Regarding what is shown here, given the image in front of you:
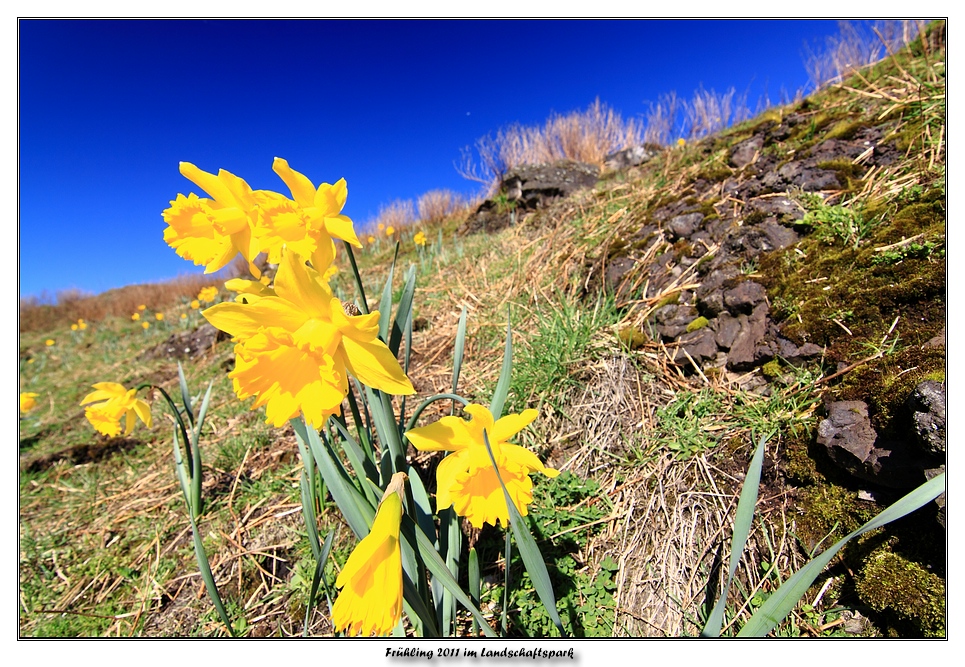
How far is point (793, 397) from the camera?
1.38 meters

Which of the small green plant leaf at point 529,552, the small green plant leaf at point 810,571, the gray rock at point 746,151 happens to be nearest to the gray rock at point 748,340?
the small green plant leaf at point 810,571

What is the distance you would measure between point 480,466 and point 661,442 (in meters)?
0.89

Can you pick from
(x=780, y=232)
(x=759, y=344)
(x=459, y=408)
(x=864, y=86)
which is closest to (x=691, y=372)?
(x=759, y=344)

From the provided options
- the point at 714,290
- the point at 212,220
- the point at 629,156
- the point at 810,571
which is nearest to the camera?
the point at 810,571

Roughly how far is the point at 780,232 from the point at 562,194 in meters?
3.76

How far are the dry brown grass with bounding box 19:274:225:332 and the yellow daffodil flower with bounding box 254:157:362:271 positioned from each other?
466 inches

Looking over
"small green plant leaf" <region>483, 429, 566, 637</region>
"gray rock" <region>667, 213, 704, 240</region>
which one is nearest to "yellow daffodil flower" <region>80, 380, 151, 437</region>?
"small green plant leaf" <region>483, 429, 566, 637</region>

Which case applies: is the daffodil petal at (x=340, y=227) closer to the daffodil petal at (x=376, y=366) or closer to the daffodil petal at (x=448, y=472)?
the daffodil petal at (x=376, y=366)

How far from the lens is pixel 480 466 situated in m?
0.97

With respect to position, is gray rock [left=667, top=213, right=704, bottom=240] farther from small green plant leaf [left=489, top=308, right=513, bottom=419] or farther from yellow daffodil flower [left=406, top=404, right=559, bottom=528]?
yellow daffodil flower [left=406, top=404, right=559, bottom=528]

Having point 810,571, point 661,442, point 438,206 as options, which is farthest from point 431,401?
point 438,206

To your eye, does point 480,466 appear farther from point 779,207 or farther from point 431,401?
point 779,207

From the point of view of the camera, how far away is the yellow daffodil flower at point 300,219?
3.06 ft

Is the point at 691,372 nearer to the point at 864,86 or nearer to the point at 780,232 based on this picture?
the point at 780,232
